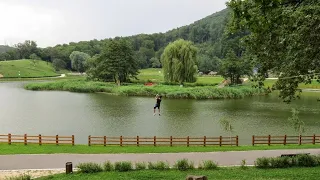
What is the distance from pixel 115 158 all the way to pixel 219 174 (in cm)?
692

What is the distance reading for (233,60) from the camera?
73.6 meters

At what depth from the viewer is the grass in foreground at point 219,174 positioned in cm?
1484

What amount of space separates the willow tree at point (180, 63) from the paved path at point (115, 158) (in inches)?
1876

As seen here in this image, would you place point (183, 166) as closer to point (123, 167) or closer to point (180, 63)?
point (123, 167)

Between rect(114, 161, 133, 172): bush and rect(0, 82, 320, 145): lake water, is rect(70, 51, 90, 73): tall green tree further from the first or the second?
rect(114, 161, 133, 172): bush

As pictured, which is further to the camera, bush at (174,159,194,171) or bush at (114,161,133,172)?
bush at (174,159,194,171)

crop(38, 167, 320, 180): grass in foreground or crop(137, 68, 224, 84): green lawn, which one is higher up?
crop(137, 68, 224, 84): green lawn

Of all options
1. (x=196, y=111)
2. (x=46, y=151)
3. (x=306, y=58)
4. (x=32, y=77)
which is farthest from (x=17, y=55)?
(x=306, y=58)

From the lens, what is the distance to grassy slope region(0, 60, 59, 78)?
116 m

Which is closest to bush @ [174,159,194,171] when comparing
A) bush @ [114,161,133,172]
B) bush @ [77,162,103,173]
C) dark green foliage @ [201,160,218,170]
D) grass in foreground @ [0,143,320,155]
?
dark green foliage @ [201,160,218,170]

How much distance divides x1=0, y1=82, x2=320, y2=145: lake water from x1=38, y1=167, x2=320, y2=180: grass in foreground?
11216 mm

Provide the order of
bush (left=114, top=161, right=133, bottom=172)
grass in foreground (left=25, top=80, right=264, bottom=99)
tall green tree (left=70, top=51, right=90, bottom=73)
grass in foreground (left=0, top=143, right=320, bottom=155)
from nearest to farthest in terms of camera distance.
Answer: bush (left=114, top=161, right=133, bottom=172), grass in foreground (left=0, top=143, right=320, bottom=155), grass in foreground (left=25, top=80, right=264, bottom=99), tall green tree (left=70, top=51, right=90, bottom=73)

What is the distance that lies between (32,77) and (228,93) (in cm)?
8188

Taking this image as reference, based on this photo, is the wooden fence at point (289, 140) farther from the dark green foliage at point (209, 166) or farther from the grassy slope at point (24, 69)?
the grassy slope at point (24, 69)
